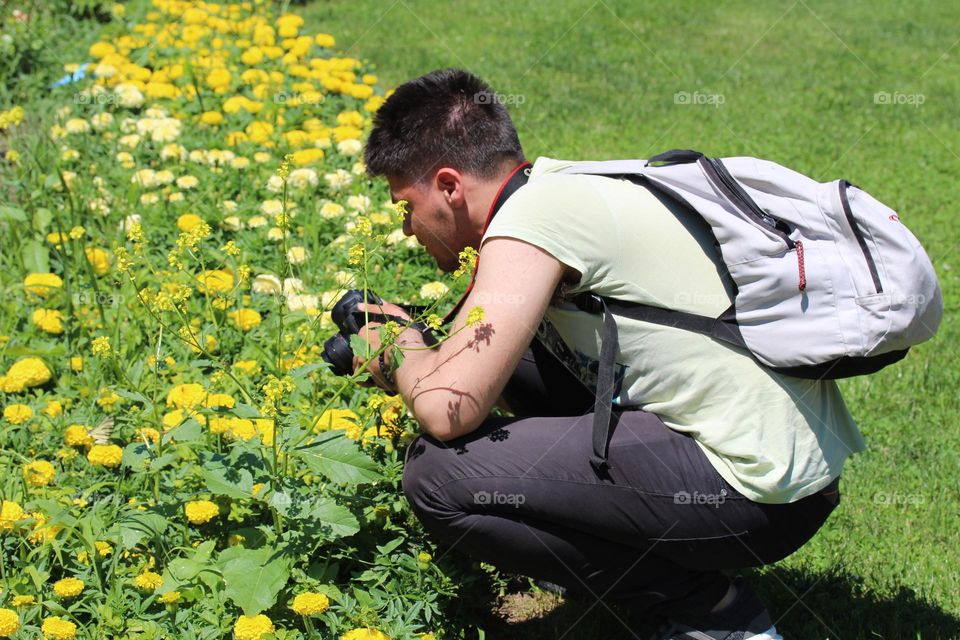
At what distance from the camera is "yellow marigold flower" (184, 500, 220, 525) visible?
2.20 m

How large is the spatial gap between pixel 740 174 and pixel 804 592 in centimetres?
Result: 114

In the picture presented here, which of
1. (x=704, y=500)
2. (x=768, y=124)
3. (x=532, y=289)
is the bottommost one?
(x=768, y=124)

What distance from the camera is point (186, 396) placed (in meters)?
2.63

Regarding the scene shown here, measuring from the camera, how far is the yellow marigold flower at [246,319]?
10.0 ft

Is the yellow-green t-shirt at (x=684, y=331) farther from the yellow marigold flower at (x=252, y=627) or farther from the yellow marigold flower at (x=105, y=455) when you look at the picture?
the yellow marigold flower at (x=105, y=455)

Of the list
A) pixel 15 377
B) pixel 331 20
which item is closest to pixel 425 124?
pixel 15 377

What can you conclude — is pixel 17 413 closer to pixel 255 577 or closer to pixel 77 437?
pixel 77 437

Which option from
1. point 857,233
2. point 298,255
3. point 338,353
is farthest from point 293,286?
point 857,233

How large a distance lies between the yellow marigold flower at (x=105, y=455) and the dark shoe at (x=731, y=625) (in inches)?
52.7

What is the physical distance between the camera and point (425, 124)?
234cm

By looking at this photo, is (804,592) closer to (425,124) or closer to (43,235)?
(425,124)

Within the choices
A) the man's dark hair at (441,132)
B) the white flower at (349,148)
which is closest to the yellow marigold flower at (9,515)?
the man's dark hair at (441,132)

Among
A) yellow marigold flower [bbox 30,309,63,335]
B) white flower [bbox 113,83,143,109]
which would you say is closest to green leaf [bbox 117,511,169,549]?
yellow marigold flower [bbox 30,309,63,335]

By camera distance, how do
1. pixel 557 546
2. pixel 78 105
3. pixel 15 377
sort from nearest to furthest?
pixel 557 546 < pixel 15 377 < pixel 78 105
